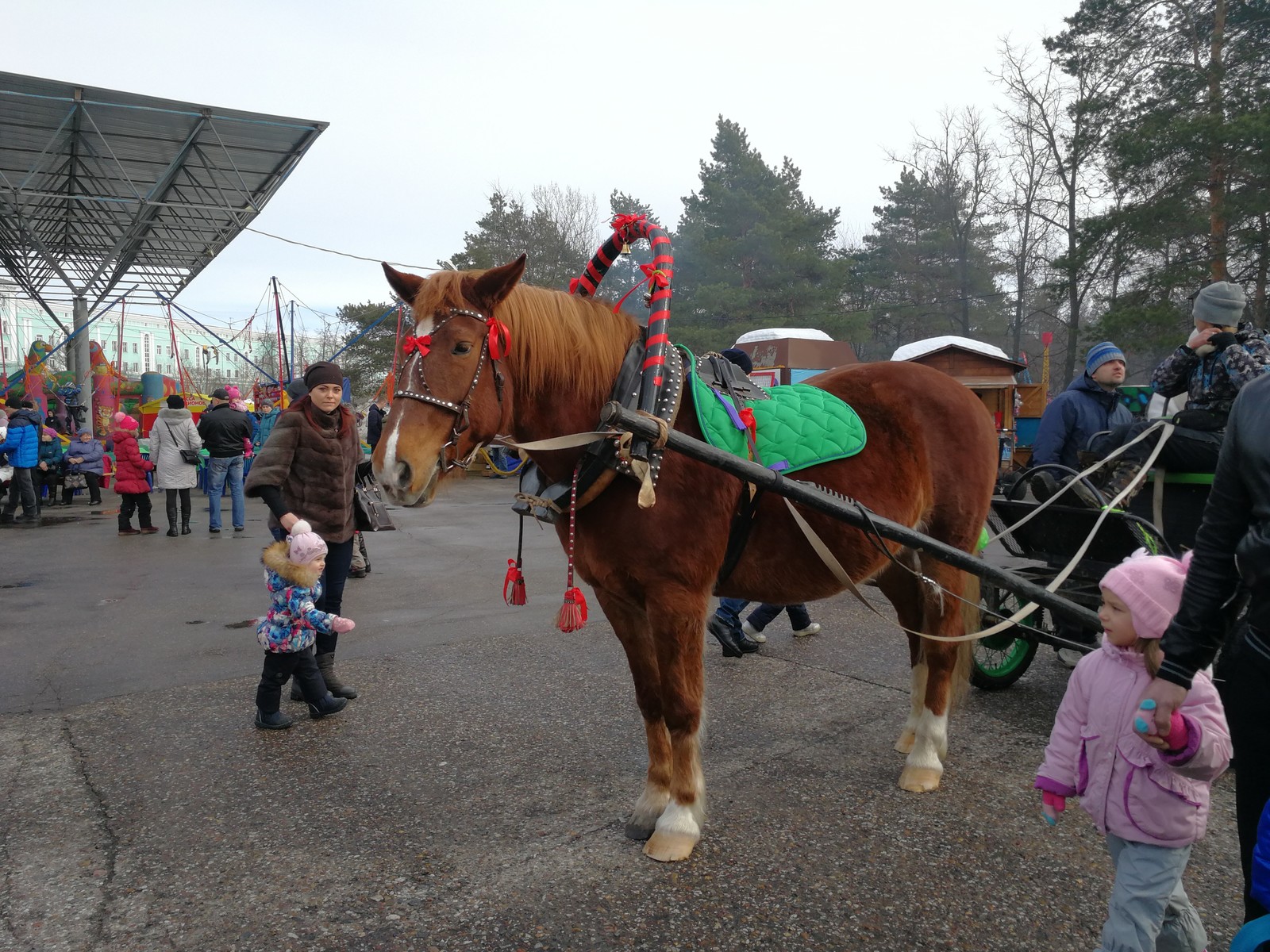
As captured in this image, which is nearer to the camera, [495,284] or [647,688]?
[495,284]

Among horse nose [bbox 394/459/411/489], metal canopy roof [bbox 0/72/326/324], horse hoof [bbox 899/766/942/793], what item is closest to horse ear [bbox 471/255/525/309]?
horse nose [bbox 394/459/411/489]

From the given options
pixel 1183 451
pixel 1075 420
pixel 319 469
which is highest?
pixel 1075 420

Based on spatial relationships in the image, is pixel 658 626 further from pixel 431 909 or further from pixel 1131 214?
pixel 1131 214

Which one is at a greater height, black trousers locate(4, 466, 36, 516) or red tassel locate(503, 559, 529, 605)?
red tassel locate(503, 559, 529, 605)

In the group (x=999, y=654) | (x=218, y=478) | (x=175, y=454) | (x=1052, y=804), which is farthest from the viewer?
(x=218, y=478)

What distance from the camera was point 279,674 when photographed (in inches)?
154

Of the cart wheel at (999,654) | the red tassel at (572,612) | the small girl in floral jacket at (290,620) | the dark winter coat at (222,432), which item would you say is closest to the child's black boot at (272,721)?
the small girl in floral jacket at (290,620)

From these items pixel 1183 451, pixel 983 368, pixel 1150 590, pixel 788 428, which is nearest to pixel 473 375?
pixel 788 428

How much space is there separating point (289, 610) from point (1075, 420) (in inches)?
186

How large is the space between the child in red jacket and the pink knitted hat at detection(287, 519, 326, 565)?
7966 mm

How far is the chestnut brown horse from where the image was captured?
2.53m

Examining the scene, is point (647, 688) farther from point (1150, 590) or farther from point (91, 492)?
point (91, 492)

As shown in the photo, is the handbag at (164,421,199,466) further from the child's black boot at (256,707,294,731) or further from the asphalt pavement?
the child's black boot at (256,707,294,731)

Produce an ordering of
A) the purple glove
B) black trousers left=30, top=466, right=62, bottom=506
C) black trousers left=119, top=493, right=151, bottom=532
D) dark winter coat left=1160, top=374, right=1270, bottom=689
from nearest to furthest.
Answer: dark winter coat left=1160, top=374, right=1270, bottom=689 → the purple glove → black trousers left=119, top=493, right=151, bottom=532 → black trousers left=30, top=466, right=62, bottom=506
